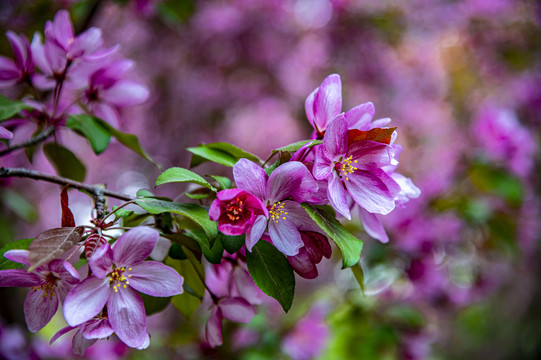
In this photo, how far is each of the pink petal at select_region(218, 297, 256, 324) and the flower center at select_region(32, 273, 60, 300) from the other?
0.27m

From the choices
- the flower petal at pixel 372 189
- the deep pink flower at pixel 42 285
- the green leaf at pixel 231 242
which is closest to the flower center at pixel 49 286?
the deep pink flower at pixel 42 285

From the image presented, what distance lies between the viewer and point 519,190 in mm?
1585

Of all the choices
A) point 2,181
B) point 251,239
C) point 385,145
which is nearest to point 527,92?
point 385,145

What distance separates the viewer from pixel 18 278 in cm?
53

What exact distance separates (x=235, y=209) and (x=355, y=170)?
20 centimetres

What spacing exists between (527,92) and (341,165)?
9.40 ft

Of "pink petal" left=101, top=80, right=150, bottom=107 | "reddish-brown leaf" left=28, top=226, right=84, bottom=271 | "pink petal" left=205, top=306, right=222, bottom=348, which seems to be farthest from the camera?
"pink petal" left=101, top=80, right=150, bottom=107

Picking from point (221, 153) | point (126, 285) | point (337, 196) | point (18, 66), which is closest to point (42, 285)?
point (126, 285)

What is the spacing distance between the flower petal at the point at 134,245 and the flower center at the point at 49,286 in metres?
0.09

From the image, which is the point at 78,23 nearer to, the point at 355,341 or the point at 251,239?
the point at 251,239

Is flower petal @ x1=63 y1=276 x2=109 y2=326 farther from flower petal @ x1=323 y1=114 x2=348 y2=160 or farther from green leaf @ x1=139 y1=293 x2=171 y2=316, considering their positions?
flower petal @ x1=323 y1=114 x2=348 y2=160

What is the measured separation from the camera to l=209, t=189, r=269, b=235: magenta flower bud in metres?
0.52

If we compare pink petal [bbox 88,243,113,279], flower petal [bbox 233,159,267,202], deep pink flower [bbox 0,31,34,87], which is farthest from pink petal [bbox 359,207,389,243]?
deep pink flower [bbox 0,31,34,87]

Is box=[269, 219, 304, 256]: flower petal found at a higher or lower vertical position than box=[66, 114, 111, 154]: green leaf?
higher
